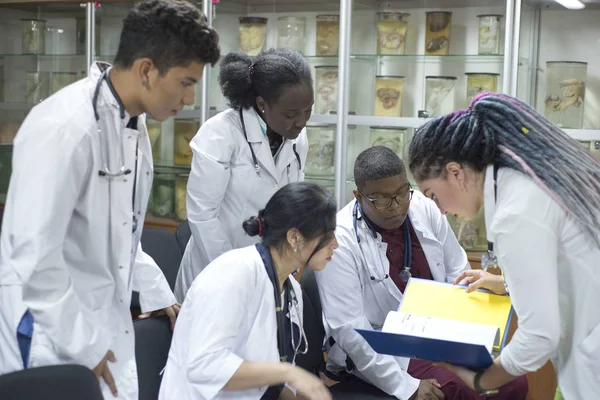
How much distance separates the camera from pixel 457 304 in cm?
205

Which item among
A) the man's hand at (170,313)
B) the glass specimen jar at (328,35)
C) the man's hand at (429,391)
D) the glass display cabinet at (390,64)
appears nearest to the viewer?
the man's hand at (170,313)

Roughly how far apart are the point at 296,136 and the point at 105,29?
89.5 inches

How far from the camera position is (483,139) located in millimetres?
1587

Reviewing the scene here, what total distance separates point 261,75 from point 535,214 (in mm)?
1387

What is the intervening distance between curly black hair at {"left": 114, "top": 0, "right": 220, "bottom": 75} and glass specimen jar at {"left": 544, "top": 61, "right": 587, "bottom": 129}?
229 cm

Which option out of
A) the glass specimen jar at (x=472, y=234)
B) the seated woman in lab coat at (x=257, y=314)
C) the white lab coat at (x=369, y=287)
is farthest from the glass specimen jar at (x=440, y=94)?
the seated woman in lab coat at (x=257, y=314)

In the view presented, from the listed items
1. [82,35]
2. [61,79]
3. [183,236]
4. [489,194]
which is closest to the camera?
[489,194]

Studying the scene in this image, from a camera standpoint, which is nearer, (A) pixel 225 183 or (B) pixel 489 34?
(A) pixel 225 183

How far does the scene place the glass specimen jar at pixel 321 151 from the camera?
3867 mm

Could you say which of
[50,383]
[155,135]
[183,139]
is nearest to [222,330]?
[50,383]

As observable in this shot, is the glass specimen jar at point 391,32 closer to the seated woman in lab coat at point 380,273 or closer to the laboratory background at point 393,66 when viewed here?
the laboratory background at point 393,66

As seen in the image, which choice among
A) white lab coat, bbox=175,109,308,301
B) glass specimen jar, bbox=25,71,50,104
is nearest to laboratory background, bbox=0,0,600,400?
glass specimen jar, bbox=25,71,50,104

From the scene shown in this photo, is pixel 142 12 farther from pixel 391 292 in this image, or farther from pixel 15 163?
pixel 391 292

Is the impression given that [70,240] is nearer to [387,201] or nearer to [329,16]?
[387,201]
